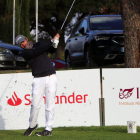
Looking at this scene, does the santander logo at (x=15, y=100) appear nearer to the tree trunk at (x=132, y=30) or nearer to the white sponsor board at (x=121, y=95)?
the white sponsor board at (x=121, y=95)

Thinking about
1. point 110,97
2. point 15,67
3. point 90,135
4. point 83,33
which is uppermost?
point 83,33

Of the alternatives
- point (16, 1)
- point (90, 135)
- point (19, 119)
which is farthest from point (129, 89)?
point (16, 1)

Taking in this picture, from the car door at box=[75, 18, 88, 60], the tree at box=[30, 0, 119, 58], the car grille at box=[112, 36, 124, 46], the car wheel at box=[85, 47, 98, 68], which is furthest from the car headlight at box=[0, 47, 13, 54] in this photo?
the tree at box=[30, 0, 119, 58]

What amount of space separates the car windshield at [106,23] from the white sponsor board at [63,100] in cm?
456

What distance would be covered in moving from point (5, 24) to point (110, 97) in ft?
80.9

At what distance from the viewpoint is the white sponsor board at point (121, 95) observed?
29.5ft

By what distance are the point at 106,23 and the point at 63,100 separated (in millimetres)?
5170

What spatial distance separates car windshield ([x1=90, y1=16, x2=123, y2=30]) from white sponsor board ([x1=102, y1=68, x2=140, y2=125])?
4581mm

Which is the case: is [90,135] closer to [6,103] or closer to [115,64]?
[6,103]

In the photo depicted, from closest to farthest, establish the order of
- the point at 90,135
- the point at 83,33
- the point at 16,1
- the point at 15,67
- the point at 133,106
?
the point at 90,135 < the point at 133,106 < the point at 83,33 < the point at 15,67 < the point at 16,1

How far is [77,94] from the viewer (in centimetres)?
913

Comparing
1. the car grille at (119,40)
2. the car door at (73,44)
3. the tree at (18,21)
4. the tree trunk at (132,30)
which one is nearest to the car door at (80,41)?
the car door at (73,44)

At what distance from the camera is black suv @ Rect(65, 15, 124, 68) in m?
12.7

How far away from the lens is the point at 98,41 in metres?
12.8
